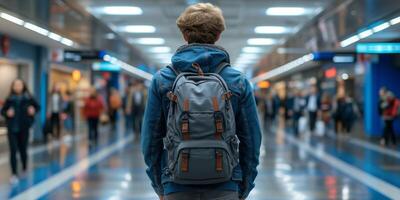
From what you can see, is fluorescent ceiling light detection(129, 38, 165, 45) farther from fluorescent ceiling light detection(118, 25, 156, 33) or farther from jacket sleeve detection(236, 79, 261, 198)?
jacket sleeve detection(236, 79, 261, 198)

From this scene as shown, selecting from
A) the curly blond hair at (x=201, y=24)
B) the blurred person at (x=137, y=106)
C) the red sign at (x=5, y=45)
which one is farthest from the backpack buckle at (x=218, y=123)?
the blurred person at (x=137, y=106)

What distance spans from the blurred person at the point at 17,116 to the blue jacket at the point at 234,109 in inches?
307

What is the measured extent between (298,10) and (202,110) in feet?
55.2

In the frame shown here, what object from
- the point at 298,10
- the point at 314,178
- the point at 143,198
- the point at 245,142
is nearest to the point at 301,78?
the point at 298,10

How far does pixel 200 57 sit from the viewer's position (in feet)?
9.71

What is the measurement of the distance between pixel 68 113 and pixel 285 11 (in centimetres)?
784

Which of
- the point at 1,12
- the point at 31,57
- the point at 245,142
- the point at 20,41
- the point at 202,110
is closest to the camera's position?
the point at 202,110

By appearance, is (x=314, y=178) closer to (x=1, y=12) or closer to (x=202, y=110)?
(x=1, y=12)

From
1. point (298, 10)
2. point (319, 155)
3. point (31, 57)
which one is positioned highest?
point (298, 10)

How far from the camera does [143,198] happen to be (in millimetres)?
8609

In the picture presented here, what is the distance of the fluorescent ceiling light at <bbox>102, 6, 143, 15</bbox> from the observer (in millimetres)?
18781

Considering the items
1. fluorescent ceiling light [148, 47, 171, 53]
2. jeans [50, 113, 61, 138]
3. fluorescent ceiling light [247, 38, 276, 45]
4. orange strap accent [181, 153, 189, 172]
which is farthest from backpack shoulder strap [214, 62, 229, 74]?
fluorescent ceiling light [148, 47, 171, 53]

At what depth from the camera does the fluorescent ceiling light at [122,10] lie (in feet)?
61.6

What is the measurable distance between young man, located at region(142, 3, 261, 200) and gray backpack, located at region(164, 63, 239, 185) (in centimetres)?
7
